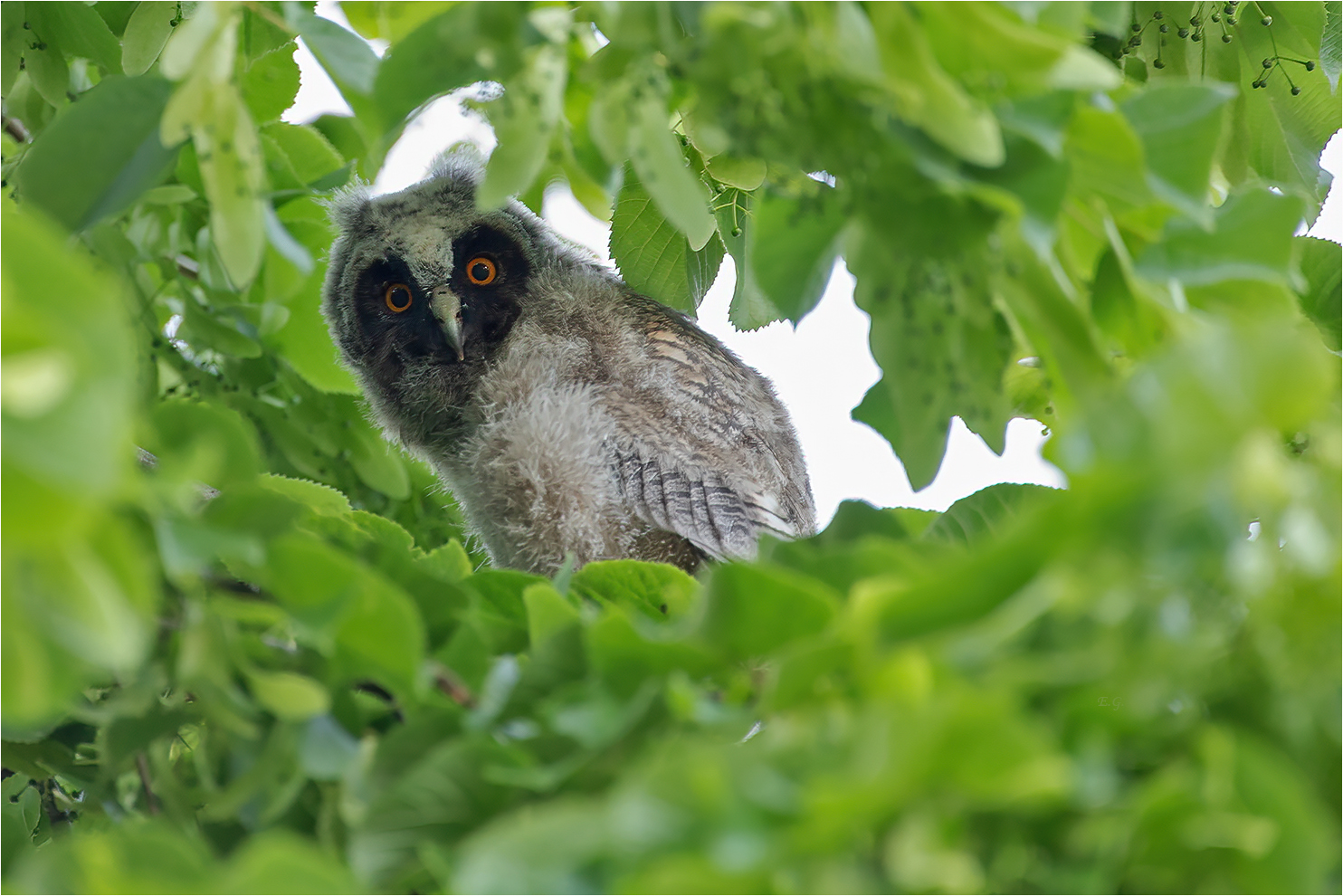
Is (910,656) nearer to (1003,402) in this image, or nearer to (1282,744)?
(1282,744)

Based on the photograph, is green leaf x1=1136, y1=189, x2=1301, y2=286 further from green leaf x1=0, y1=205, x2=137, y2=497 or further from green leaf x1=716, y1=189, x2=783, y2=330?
green leaf x1=716, y1=189, x2=783, y2=330

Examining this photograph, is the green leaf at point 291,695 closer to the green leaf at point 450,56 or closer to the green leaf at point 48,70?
the green leaf at point 450,56

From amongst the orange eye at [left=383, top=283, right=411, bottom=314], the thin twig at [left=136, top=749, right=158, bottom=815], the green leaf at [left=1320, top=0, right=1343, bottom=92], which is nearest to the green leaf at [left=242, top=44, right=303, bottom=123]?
the orange eye at [left=383, top=283, right=411, bottom=314]

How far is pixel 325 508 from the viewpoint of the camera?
Result: 66.9 inches

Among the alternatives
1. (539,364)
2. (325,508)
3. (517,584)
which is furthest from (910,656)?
(539,364)

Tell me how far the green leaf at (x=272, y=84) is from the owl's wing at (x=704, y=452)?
2.83 ft

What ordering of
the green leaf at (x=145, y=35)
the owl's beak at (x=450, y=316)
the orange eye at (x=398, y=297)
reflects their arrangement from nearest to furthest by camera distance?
the green leaf at (x=145, y=35), the owl's beak at (x=450, y=316), the orange eye at (x=398, y=297)

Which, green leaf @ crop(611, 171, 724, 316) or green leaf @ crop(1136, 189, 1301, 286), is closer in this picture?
green leaf @ crop(1136, 189, 1301, 286)

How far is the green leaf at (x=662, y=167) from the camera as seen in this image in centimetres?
109

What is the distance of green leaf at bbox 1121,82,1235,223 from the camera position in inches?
41.1

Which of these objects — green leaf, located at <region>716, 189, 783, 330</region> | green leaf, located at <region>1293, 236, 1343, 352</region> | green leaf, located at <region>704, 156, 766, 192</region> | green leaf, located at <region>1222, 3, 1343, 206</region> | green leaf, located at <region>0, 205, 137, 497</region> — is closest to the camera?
green leaf, located at <region>0, 205, 137, 497</region>

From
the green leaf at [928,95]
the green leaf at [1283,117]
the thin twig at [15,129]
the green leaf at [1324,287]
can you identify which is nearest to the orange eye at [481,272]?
the thin twig at [15,129]

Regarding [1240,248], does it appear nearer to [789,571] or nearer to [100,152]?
[789,571]

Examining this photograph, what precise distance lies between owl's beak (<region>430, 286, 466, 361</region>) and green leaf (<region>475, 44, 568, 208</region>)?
1704mm
